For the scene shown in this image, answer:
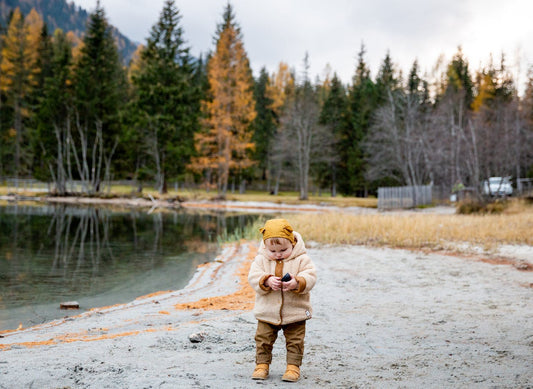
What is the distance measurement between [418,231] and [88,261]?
33.9ft

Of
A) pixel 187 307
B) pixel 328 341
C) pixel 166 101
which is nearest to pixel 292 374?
pixel 328 341

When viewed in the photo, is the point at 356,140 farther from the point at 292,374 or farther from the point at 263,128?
the point at 292,374

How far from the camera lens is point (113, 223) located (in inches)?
963

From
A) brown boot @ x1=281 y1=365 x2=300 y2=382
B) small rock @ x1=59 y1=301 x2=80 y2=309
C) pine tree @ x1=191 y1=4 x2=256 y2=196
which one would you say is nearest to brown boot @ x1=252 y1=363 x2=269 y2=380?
brown boot @ x1=281 y1=365 x2=300 y2=382

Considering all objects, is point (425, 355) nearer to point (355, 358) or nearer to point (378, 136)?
point (355, 358)

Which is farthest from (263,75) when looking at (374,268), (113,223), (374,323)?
(374,323)

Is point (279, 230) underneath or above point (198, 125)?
underneath

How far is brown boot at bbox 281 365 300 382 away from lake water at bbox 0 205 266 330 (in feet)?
16.3

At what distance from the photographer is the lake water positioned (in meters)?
9.11

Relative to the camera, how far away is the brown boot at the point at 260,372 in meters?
3.91

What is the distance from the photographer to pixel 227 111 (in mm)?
44062

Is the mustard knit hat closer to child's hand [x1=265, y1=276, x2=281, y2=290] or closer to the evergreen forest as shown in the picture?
child's hand [x1=265, y1=276, x2=281, y2=290]

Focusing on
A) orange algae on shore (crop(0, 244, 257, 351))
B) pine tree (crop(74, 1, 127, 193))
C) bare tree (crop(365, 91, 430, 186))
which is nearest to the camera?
orange algae on shore (crop(0, 244, 257, 351))

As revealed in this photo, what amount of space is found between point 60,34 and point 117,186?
25466 millimetres
